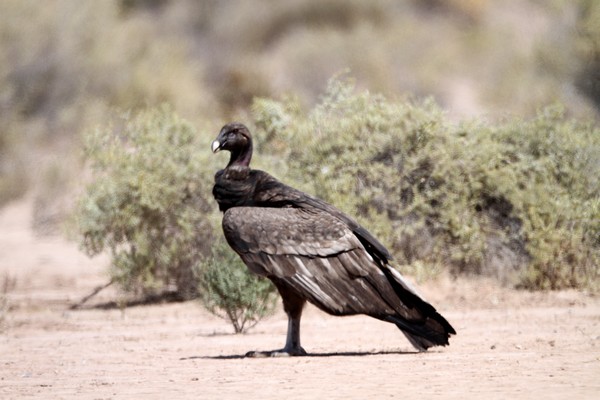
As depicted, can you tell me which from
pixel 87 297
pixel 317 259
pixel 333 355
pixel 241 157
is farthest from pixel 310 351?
pixel 87 297

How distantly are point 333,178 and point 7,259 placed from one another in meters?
9.32

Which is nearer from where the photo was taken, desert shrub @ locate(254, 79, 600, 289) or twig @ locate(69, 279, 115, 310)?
desert shrub @ locate(254, 79, 600, 289)

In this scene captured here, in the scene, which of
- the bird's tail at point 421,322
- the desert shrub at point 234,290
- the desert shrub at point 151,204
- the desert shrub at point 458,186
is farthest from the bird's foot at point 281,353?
the desert shrub at point 151,204

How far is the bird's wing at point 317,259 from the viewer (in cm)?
977

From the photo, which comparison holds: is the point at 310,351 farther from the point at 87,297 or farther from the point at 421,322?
the point at 87,297

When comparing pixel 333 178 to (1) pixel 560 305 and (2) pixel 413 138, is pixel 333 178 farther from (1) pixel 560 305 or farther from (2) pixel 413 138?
(1) pixel 560 305

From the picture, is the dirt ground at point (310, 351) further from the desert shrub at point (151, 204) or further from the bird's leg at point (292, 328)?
the desert shrub at point (151, 204)

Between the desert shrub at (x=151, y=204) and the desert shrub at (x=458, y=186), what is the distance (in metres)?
1.38

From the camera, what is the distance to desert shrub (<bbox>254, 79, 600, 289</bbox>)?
1586cm

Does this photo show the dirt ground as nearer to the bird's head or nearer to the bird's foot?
the bird's foot

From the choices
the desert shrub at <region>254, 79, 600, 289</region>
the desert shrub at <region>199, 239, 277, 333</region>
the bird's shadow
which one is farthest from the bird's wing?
the desert shrub at <region>254, 79, 600, 289</region>

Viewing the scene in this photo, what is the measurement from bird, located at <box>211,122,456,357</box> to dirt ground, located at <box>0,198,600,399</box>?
325 mm

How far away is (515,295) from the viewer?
15.6 meters

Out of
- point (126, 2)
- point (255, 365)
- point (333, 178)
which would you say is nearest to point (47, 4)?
point (333, 178)
